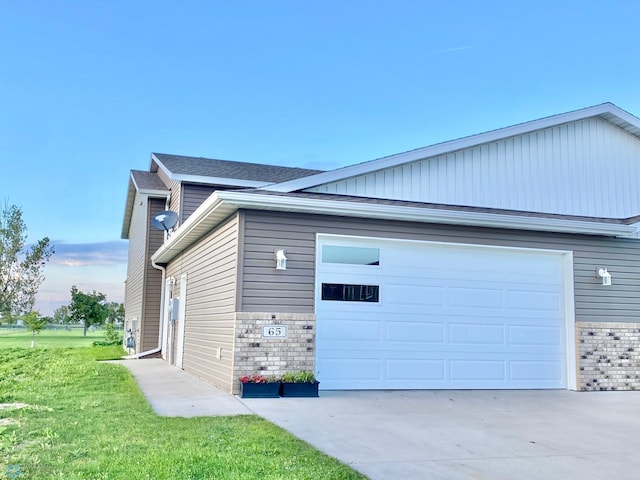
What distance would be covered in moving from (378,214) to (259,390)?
322 cm

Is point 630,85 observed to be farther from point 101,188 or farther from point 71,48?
point 101,188

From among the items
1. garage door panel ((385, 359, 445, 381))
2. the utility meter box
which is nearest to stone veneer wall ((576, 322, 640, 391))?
garage door panel ((385, 359, 445, 381))

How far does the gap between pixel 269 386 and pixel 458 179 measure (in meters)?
5.05

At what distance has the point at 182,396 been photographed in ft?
26.7

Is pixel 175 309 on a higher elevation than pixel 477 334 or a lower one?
higher

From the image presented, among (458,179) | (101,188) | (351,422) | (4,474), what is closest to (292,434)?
(351,422)

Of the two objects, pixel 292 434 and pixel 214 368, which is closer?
pixel 292 434

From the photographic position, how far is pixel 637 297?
1037 centimetres

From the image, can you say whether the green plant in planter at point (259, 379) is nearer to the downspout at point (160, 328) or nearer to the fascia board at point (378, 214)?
the fascia board at point (378, 214)

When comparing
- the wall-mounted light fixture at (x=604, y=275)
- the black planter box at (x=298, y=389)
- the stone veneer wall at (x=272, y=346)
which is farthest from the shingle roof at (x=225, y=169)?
the wall-mounted light fixture at (x=604, y=275)

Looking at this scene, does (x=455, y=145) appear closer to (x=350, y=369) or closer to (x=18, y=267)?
(x=350, y=369)

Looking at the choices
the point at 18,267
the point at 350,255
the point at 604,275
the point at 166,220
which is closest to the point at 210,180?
the point at 166,220

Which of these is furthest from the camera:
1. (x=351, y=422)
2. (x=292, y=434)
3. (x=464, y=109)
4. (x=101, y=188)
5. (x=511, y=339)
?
(x=101, y=188)

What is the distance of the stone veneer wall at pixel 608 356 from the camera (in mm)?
9797
